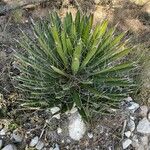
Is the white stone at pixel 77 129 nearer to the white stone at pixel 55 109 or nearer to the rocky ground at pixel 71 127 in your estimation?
the rocky ground at pixel 71 127

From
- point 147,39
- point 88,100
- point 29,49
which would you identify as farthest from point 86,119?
point 147,39

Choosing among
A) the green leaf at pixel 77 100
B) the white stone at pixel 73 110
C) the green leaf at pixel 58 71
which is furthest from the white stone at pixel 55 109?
the green leaf at pixel 58 71

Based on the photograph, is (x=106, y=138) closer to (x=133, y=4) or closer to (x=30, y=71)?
(x=30, y=71)

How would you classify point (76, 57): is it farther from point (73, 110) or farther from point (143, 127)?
point (143, 127)

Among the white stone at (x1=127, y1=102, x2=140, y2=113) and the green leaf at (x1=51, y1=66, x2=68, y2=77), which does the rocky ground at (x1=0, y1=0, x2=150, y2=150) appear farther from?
the green leaf at (x1=51, y1=66, x2=68, y2=77)

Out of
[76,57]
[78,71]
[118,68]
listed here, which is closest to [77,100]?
[78,71]

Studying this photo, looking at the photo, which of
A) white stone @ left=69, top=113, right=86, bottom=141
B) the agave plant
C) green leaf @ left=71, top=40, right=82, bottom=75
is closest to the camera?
green leaf @ left=71, top=40, right=82, bottom=75

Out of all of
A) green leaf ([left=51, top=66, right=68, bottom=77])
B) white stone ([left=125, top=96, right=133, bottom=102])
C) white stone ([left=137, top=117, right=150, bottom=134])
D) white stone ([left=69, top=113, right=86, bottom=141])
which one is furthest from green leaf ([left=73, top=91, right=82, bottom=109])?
white stone ([left=137, top=117, right=150, bottom=134])

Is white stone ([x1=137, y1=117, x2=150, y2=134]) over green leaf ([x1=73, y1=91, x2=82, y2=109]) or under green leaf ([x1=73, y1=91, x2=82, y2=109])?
under
